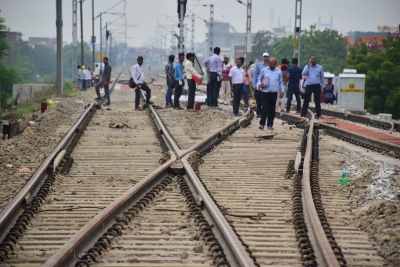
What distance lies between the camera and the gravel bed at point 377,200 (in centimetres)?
627

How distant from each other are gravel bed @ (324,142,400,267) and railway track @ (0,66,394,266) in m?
0.14

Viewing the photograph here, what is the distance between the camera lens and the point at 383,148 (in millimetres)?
13117

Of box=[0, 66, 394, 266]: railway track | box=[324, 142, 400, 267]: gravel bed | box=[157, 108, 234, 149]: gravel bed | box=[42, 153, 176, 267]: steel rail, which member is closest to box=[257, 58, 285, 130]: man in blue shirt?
box=[157, 108, 234, 149]: gravel bed

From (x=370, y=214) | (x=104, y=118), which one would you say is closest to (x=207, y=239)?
(x=370, y=214)

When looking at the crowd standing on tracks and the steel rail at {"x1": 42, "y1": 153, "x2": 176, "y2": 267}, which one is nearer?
the steel rail at {"x1": 42, "y1": 153, "x2": 176, "y2": 267}

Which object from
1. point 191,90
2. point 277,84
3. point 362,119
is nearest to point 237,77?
point 191,90

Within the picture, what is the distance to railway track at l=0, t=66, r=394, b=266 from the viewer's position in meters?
5.74

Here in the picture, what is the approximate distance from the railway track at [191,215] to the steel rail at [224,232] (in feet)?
0.04

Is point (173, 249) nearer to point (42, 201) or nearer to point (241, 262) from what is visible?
point (241, 262)

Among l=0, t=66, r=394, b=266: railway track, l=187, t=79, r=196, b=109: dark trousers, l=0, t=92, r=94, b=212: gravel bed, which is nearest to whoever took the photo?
l=0, t=66, r=394, b=266: railway track

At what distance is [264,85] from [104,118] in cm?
664

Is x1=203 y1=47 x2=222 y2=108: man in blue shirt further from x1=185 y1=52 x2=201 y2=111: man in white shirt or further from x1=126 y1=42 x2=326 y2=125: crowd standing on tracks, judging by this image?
x1=185 y1=52 x2=201 y2=111: man in white shirt

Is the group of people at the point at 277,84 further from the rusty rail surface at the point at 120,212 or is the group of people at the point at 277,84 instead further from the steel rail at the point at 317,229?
the rusty rail surface at the point at 120,212

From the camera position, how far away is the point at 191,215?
23.9ft
